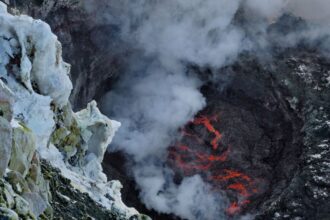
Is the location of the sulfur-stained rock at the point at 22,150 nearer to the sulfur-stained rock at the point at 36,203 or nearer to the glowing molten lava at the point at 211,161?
the sulfur-stained rock at the point at 36,203

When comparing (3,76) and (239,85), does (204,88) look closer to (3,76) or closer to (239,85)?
(239,85)

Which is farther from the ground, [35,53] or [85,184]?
[35,53]

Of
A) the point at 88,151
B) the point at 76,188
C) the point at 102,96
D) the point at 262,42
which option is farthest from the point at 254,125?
the point at 76,188

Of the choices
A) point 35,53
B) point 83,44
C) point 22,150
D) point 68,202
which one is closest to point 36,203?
point 22,150

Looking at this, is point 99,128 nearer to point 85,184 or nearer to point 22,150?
point 85,184

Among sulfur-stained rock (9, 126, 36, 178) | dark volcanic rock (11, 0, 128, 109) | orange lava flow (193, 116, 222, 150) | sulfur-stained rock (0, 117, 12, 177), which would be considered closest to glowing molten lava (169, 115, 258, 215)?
orange lava flow (193, 116, 222, 150)

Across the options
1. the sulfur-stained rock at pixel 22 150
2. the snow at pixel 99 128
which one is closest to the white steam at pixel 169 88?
the snow at pixel 99 128
